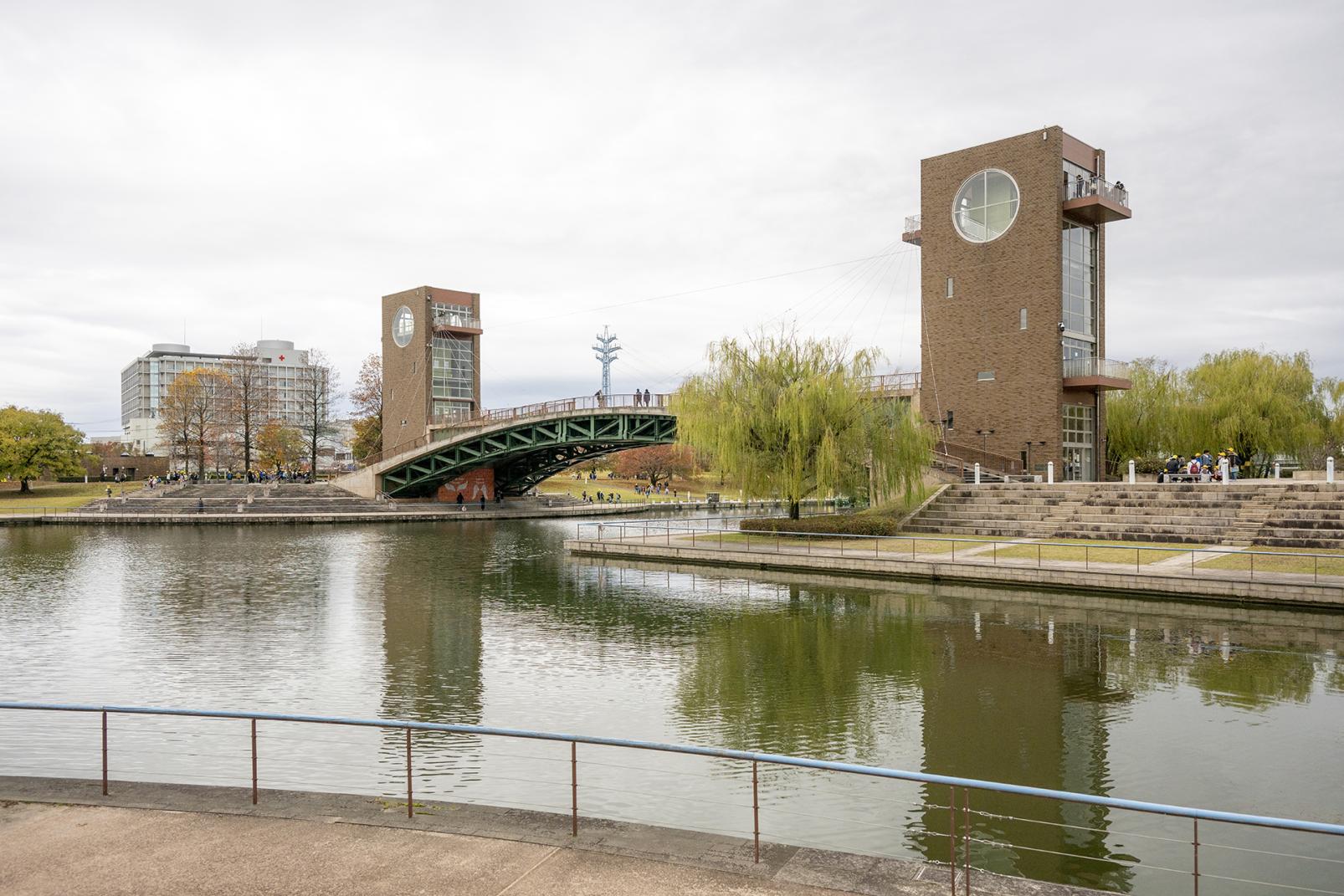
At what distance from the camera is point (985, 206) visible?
46719 mm

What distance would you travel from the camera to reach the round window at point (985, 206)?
4581 cm

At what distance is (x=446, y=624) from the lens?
2347 cm

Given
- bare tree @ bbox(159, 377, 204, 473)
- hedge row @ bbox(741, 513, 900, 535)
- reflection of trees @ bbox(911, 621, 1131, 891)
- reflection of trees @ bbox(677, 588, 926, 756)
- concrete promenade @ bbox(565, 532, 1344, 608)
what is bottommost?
reflection of trees @ bbox(677, 588, 926, 756)

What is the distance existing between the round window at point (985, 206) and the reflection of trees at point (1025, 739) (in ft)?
97.4

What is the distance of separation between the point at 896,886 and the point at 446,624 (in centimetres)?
1842

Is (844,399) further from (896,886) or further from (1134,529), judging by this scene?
(896,886)

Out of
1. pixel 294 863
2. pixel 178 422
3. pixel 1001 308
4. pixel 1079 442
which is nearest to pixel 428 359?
pixel 178 422

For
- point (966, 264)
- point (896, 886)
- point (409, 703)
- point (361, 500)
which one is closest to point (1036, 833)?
point (896, 886)

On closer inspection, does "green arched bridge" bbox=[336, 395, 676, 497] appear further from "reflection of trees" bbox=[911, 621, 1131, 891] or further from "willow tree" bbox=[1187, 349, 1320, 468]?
"reflection of trees" bbox=[911, 621, 1131, 891]

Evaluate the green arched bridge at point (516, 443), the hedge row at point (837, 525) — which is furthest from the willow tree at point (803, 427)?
the green arched bridge at point (516, 443)

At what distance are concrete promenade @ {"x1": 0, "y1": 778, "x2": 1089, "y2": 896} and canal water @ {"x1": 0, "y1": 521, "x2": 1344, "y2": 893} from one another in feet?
8.26

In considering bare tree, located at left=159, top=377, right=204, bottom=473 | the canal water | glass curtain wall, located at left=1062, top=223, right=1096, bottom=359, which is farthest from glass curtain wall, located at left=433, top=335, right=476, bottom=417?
the canal water

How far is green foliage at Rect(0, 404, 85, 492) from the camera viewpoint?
76.5m

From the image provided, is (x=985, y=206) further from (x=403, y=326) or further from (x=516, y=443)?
(x=403, y=326)
